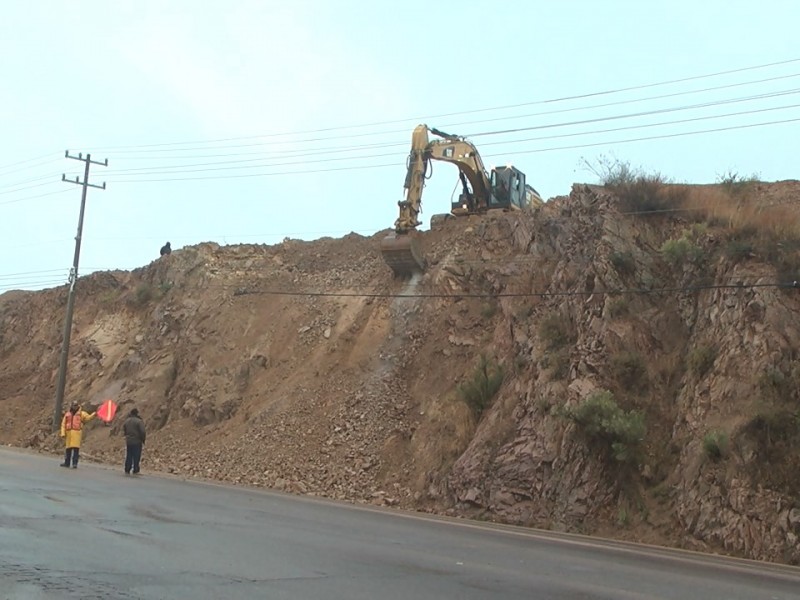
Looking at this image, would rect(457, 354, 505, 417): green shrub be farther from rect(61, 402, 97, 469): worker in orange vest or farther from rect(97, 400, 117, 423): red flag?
rect(97, 400, 117, 423): red flag

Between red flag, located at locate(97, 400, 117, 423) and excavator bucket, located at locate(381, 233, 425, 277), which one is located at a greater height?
excavator bucket, located at locate(381, 233, 425, 277)

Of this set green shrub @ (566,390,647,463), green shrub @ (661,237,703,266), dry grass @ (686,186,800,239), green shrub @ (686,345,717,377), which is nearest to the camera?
green shrub @ (566,390,647,463)

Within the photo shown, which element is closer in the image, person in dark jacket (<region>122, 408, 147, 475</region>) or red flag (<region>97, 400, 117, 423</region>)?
person in dark jacket (<region>122, 408, 147, 475</region>)

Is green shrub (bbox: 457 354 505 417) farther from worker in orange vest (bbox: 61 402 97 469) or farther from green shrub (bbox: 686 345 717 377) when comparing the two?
worker in orange vest (bbox: 61 402 97 469)

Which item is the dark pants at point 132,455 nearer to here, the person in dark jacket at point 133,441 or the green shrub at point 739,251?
the person in dark jacket at point 133,441

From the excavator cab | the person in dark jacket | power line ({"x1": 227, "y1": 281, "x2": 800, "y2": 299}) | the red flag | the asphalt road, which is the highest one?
the excavator cab

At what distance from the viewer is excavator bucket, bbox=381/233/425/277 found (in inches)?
1131

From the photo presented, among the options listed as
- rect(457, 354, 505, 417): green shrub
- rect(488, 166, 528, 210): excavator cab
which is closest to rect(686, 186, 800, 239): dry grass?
rect(457, 354, 505, 417): green shrub

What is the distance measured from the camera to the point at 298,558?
31.2 ft

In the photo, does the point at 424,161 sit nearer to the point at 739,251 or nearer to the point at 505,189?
the point at 505,189

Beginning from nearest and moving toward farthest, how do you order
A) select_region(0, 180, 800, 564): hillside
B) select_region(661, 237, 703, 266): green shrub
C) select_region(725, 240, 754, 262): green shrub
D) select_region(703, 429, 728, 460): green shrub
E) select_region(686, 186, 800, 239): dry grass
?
select_region(703, 429, 728, 460): green shrub
select_region(0, 180, 800, 564): hillside
select_region(725, 240, 754, 262): green shrub
select_region(686, 186, 800, 239): dry grass
select_region(661, 237, 703, 266): green shrub

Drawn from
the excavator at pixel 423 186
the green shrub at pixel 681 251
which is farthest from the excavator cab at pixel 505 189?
the green shrub at pixel 681 251

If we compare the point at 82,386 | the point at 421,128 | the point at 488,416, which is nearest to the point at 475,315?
the point at 488,416

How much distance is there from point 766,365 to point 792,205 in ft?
23.5
